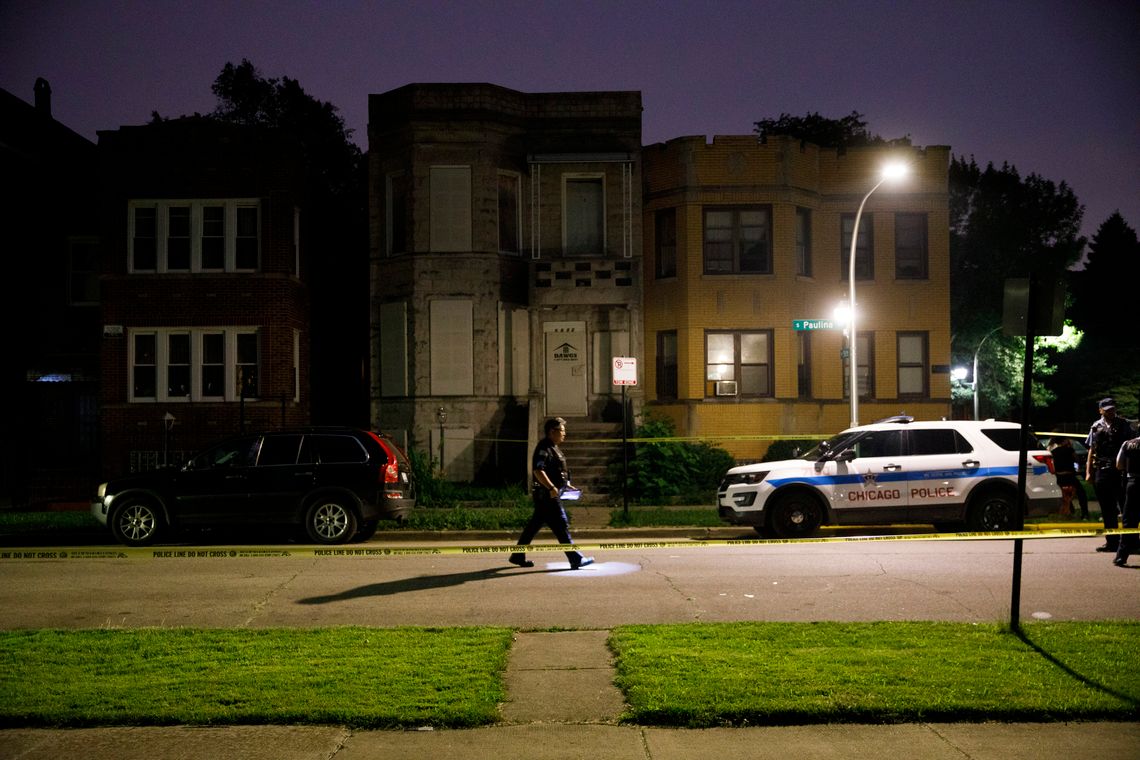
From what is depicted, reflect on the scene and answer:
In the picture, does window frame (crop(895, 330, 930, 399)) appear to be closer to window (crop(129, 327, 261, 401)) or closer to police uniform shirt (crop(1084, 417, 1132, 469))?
police uniform shirt (crop(1084, 417, 1132, 469))

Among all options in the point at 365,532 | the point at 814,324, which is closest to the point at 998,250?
the point at 814,324

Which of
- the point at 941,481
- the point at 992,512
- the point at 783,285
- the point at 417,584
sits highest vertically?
the point at 783,285

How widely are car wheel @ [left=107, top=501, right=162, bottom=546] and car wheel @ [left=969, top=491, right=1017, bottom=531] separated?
12215 millimetres

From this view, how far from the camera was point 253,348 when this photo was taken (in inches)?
1022

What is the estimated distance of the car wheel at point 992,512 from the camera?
1547 cm

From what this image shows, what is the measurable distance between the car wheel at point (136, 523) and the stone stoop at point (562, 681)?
9595 millimetres

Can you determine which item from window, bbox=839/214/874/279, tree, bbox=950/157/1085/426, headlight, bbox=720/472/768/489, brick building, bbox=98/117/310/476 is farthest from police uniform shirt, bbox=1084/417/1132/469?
tree, bbox=950/157/1085/426

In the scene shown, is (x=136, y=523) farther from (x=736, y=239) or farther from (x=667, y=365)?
(x=736, y=239)

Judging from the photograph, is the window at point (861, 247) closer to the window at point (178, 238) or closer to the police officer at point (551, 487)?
the window at point (178, 238)

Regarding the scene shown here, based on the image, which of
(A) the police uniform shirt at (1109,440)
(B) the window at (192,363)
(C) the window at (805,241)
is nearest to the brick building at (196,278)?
(B) the window at (192,363)

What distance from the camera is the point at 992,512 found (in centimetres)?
1555

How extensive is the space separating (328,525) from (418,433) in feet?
33.8

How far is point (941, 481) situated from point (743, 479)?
2906mm

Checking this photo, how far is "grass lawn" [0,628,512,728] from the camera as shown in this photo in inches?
232
